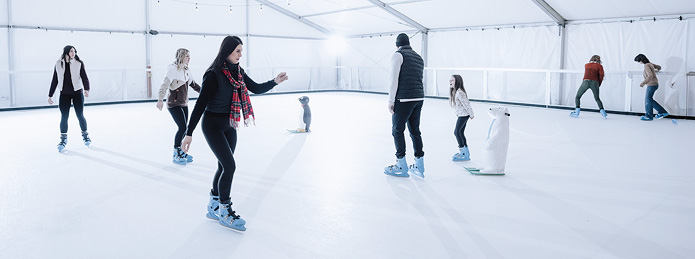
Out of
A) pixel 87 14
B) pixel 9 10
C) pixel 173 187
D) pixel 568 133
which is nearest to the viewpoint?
pixel 173 187

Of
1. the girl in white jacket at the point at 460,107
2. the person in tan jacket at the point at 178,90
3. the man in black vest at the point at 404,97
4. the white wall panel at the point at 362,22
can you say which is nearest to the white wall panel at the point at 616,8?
the white wall panel at the point at 362,22

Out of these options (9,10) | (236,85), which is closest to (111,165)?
(236,85)

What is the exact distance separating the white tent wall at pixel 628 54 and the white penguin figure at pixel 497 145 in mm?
7120

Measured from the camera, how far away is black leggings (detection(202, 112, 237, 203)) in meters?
3.18

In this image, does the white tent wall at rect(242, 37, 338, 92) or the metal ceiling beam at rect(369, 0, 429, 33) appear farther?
the white tent wall at rect(242, 37, 338, 92)

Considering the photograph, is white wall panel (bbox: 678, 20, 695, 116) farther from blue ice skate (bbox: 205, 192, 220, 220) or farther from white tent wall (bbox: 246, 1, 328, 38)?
white tent wall (bbox: 246, 1, 328, 38)

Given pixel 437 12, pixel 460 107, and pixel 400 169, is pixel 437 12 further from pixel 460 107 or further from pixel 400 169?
pixel 400 169

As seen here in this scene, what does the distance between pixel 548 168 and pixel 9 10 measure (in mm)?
11935

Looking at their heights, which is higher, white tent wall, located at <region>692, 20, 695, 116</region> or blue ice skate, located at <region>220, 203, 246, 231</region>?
white tent wall, located at <region>692, 20, 695, 116</region>

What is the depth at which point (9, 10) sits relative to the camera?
11742mm

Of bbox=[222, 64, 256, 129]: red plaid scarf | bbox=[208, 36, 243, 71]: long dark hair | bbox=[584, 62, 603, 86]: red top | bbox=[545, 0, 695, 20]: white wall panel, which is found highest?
bbox=[545, 0, 695, 20]: white wall panel

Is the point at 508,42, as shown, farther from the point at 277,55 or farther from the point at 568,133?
the point at 277,55

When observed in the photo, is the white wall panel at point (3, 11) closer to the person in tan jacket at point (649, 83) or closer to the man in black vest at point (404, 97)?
the man in black vest at point (404, 97)

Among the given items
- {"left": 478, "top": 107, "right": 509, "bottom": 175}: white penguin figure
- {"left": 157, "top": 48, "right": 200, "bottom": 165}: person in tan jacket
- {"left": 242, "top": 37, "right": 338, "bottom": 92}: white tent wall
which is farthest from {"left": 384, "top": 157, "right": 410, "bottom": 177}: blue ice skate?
{"left": 242, "top": 37, "right": 338, "bottom": 92}: white tent wall
